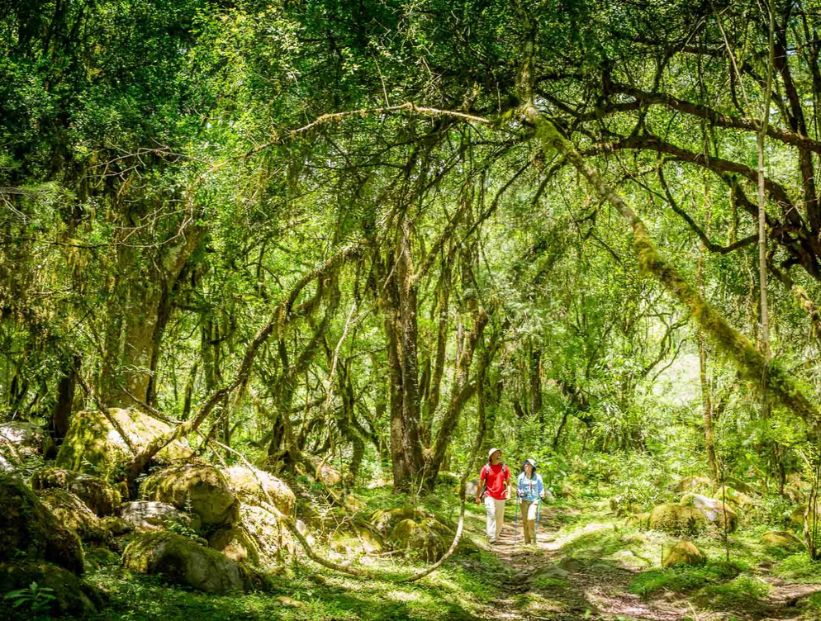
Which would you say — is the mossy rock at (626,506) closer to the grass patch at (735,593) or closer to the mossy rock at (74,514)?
the grass patch at (735,593)

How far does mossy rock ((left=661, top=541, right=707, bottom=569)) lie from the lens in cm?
1038

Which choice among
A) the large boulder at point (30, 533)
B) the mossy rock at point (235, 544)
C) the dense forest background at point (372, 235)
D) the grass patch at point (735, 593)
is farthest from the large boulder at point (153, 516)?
the grass patch at point (735, 593)

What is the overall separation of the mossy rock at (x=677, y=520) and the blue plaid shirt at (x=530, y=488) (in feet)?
8.74

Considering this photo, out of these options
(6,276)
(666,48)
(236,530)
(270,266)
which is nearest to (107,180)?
(6,276)

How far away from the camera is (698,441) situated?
1645cm

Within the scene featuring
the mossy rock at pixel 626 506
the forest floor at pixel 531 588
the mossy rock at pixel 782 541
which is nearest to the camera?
the forest floor at pixel 531 588

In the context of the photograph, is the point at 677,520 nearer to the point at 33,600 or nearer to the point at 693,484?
the point at 693,484

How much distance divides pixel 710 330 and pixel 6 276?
7278 mm

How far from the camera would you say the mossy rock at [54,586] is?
5059mm

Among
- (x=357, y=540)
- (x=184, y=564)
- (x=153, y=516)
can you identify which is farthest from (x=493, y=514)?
(x=184, y=564)

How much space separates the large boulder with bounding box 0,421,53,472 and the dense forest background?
0.06 metres

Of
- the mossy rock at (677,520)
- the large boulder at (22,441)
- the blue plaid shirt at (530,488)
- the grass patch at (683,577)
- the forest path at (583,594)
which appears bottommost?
the forest path at (583,594)

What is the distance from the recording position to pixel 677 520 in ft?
42.6

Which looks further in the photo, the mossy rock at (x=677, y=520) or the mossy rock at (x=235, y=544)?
the mossy rock at (x=677, y=520)
